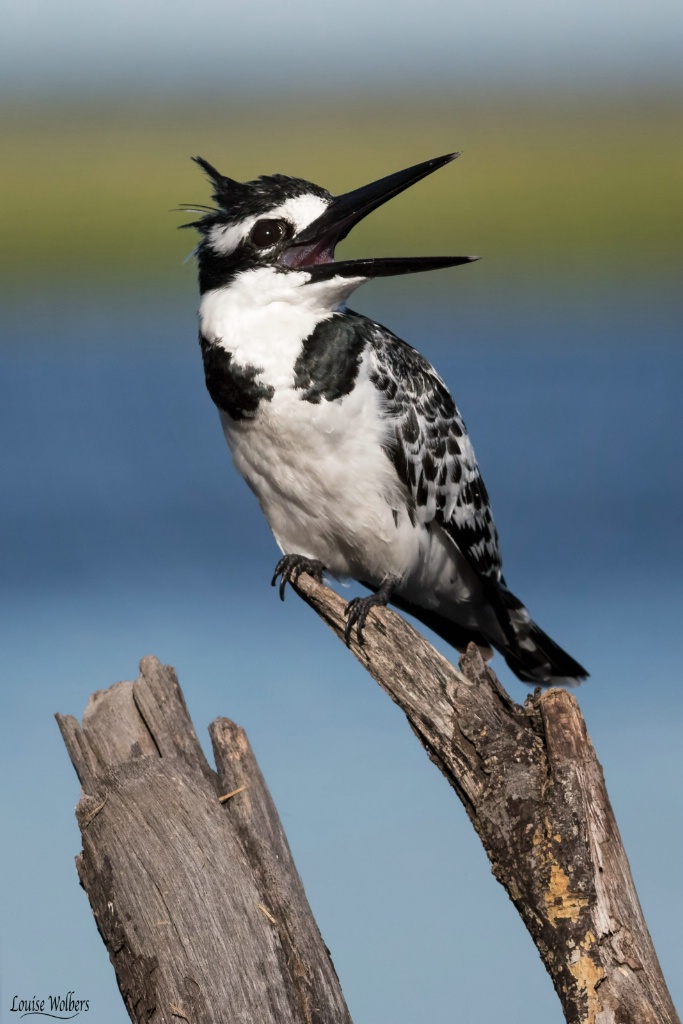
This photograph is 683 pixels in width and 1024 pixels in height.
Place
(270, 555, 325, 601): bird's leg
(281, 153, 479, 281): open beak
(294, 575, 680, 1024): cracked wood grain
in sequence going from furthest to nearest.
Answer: (270, 555, 325, 601): bird's leg, (281, 153, 479, 281): open beak, (294, 575, 680, 1024): cracked wood grain

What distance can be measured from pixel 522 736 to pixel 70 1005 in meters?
1.00

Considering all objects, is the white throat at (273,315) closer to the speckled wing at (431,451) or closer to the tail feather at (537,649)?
the speckled wing at (431,451)

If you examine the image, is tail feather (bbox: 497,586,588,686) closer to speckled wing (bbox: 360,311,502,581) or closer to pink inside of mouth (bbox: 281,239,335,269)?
speckled wing (bbox: 360,311,502,581)

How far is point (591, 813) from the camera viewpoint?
1.84m

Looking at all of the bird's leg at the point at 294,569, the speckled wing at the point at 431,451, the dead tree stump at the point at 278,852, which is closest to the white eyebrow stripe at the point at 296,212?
the speckled wing at the point at 431,451

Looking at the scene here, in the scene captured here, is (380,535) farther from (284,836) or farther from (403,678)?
(284,836)

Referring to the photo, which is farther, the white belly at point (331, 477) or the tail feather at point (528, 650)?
the tail feather at point (528, 650)

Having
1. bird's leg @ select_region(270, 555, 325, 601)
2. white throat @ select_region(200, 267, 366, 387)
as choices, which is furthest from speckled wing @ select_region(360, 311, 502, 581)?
bird's leg @ select_region(270, 555, 325, 601)

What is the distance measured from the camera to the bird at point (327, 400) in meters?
2.52

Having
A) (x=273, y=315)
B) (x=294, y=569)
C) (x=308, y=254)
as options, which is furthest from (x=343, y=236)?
(x=294, y=569)

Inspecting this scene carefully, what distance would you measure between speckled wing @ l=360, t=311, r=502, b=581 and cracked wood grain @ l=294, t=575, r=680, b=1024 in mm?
778

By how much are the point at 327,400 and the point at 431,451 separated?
1.14 ft

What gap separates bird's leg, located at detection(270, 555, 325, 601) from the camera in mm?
2812

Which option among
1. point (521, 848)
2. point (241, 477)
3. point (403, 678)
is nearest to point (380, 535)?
point (241, 477)
